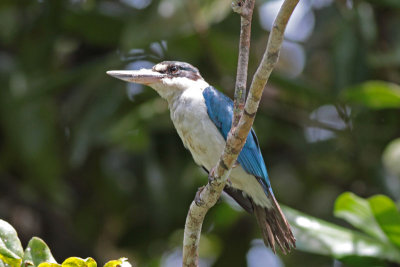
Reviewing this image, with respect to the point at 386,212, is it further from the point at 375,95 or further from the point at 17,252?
the point at 17,252

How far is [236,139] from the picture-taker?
8.48ft

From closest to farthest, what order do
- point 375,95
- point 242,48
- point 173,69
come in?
point 242,48
point 173,69
point 375,95

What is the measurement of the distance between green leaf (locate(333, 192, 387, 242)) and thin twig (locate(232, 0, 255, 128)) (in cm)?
115

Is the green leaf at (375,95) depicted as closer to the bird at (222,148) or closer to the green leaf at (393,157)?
the green leaf at (393,157)

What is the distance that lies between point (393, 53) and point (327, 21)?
737 mm

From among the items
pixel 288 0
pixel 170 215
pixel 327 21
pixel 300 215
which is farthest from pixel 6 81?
pixel 288 0

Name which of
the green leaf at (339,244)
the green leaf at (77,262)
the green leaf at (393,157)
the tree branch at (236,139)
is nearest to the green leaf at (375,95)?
the green leaf at (393,157)

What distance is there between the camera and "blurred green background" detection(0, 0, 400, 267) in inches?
200

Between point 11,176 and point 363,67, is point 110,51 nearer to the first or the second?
point 11,176

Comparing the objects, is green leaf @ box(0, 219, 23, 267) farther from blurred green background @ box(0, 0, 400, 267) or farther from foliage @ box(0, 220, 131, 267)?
blurred green background @ box(0, 0, 400, 267)

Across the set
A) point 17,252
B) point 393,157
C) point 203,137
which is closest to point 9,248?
point 17,252

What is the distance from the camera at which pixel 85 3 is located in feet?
19.7

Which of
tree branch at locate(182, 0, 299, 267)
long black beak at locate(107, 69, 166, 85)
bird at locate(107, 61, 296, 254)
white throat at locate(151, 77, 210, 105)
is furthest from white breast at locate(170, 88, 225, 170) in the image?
tree branch at locate(182, 0, 299, 267)

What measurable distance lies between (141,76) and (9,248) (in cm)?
170
